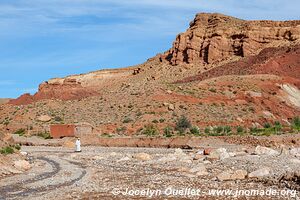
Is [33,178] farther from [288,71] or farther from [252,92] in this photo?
[288,71]

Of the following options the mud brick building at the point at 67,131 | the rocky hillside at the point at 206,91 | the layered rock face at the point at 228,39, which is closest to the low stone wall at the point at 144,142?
the mud brick building at the point at 67,131

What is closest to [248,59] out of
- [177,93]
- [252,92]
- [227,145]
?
[252,92]

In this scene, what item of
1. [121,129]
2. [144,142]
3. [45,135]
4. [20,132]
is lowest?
[20,132]

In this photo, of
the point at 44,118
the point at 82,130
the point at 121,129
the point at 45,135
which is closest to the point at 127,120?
the point at 121,129

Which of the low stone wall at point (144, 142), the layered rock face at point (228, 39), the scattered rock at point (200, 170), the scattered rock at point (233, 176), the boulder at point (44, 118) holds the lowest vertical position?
the low stone wall at point (144, 142)

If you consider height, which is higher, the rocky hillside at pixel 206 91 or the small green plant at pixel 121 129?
the rocky hillside at pixel 206 91

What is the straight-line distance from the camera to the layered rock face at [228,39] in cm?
8931

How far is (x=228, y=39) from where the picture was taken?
92.8 m

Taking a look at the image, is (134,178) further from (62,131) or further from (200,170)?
(62,131)

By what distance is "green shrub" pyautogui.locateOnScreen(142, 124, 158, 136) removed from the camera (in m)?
46.3

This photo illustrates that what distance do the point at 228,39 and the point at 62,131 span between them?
5424 centimetres

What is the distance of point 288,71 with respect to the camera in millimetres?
75438

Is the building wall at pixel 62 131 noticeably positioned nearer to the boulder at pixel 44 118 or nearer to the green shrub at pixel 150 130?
the green shrub at pixel 150 130

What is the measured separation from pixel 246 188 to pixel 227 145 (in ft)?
66.4
